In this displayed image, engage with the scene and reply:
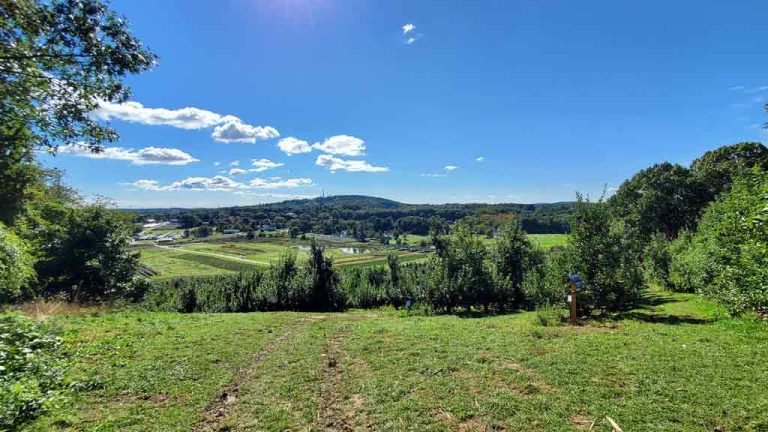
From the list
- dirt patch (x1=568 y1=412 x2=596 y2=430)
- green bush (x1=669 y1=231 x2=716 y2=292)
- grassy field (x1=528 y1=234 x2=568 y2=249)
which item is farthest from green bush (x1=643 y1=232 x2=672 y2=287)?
dirt patch (x1=568 y1=412 x2=596 y2=430)

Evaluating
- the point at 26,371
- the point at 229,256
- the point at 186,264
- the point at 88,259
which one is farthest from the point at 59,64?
the point at 229,256

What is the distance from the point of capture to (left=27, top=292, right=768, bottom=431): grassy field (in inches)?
204

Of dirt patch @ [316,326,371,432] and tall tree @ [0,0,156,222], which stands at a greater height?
tall tree @ [0,0,156,222]

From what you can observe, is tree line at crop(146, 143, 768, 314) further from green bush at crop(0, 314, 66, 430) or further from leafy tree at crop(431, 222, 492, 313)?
green bush at crop(0, 314, 66, 430)

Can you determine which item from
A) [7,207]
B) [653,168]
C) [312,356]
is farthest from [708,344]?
[653,168]

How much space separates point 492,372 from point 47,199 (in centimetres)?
3245

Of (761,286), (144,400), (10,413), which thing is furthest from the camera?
(761,286)

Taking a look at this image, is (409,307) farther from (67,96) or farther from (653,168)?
(653,168)

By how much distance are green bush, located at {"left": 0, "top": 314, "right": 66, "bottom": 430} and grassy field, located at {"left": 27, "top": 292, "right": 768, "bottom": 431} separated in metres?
0.34

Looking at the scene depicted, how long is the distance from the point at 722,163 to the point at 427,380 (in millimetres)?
47711

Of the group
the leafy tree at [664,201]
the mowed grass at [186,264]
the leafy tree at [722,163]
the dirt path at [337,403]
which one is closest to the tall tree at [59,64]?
the dirt path at [337,403]

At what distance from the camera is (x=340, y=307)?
26.2 metres

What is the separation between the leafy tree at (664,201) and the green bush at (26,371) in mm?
46732

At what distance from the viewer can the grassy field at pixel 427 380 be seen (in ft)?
17.0
